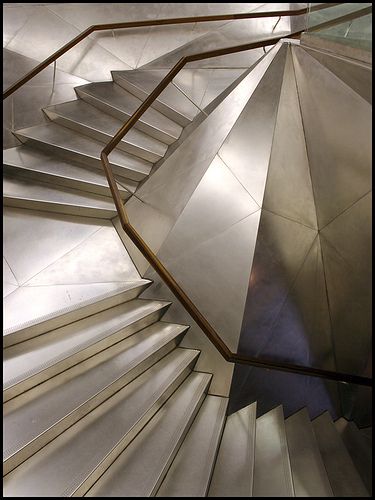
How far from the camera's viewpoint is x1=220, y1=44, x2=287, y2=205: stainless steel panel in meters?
3.85

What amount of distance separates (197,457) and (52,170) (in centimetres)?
276

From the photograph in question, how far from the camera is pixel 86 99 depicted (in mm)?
4723

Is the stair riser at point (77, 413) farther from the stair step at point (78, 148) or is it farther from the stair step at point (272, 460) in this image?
the stair step at point (78, 148)

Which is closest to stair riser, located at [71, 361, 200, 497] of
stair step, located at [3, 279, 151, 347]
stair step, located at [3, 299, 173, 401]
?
stair step, located at [3, 299, 173, 401]

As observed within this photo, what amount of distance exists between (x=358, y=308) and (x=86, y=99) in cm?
356

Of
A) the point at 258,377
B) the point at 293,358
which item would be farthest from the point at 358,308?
the point at 258,377

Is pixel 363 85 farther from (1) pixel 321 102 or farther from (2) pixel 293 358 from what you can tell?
(2) pixel 293 358

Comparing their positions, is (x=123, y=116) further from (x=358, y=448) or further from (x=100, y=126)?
(x=358, y=448)

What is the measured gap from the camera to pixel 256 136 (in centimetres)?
391

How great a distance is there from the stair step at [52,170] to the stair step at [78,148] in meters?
0.08

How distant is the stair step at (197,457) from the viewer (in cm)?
228

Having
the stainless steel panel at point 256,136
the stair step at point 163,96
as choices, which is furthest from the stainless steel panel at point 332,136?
the stair step at point 163,96

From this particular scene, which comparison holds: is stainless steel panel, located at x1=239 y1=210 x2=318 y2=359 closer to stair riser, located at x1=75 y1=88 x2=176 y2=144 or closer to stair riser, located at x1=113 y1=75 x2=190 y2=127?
stair riser, located at x1=75 y1=88 x2=176 y2=144

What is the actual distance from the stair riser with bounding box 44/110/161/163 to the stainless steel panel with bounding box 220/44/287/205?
40.1 inches
